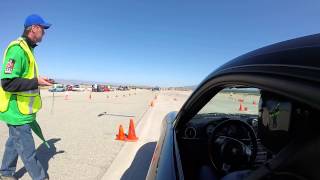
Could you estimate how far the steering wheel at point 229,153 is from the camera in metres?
2.56

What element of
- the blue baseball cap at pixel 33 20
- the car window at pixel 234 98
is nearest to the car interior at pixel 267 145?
the car window at pixel 234 98

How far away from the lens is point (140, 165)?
19.1 feet

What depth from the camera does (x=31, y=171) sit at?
4148 millimetres

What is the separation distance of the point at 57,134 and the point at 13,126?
17.1ft

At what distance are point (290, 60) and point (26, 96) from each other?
3670 mm

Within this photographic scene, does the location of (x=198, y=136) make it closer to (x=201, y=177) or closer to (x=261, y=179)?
(x=201, y=177)

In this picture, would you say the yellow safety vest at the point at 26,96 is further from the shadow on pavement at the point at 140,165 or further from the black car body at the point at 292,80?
the black car body at the point at 292,80

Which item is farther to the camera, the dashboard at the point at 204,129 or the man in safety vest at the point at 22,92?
the man in safety vest at the point at 22,92

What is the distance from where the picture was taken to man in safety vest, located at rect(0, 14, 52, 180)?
3.92 m

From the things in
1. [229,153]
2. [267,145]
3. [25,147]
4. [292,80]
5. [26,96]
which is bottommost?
[25,147]

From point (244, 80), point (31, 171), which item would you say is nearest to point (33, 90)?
point (31, 171)

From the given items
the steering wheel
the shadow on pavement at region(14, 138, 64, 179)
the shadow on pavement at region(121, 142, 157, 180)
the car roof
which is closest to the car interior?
the steering wheel

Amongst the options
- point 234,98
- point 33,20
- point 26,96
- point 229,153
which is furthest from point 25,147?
point 234,98

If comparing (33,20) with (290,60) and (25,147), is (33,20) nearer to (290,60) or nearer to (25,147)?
(25,147)
